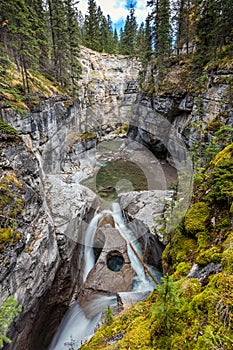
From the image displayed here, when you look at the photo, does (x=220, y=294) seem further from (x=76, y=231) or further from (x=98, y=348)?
(x=76, y=231)

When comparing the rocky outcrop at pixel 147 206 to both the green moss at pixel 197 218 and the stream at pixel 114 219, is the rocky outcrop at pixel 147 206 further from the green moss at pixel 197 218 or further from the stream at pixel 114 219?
the green moss at pixel 197 218

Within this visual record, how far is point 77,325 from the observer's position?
9.25 m

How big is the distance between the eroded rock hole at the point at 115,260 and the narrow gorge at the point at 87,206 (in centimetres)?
6

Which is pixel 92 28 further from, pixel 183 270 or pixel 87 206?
pixel 183 270

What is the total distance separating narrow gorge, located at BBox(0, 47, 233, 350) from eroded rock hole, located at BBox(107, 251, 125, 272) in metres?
0.06

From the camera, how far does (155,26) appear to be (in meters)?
26.8

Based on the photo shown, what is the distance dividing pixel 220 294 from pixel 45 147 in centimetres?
1793

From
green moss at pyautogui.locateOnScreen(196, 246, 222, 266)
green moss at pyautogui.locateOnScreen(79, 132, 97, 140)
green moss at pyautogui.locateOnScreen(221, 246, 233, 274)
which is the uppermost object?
green moss at pyautogui.locateOnScreen(221, 246, 233, 274)

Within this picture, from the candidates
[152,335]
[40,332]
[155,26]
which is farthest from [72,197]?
[155,26]

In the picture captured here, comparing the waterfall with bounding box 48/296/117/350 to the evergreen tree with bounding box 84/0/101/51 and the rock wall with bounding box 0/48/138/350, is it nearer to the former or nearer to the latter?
the rock wall with bounding box 0/48/138/350

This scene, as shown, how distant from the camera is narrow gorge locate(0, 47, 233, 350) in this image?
284 inches

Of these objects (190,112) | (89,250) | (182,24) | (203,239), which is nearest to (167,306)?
(203,239)

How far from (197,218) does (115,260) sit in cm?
920

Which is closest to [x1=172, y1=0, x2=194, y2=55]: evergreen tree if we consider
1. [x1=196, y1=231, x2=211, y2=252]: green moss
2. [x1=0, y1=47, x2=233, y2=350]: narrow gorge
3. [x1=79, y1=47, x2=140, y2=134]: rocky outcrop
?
[x1=0, y1=47, x2=233, y2=350]: narrow gorge
